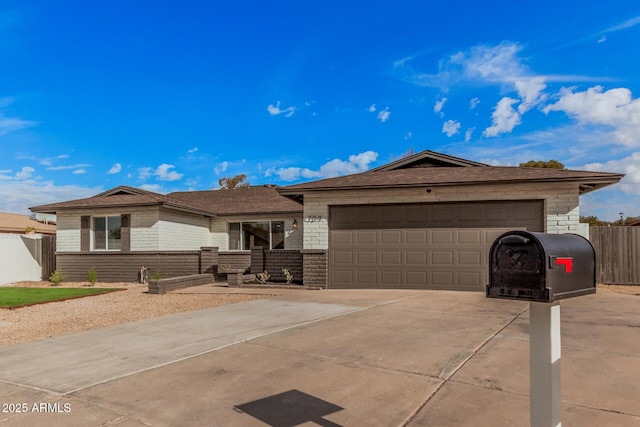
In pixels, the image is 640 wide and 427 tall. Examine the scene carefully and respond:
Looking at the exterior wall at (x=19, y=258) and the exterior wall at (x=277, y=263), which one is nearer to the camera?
the exterior wall at (x=277, y=263)

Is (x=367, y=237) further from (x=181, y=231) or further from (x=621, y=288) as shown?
(x=181, y=231)

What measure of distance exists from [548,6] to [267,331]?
10629 millimetres

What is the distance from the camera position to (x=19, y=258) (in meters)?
17.5

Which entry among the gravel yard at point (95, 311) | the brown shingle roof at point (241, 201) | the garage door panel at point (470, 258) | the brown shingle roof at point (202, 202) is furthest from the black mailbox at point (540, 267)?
the brown shingle roof at point (241, 201)

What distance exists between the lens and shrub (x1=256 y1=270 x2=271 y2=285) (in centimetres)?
1512

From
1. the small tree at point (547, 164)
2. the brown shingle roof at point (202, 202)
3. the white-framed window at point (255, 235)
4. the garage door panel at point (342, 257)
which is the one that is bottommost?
the garage door panel at point (342, 257)

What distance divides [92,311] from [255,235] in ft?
35.3

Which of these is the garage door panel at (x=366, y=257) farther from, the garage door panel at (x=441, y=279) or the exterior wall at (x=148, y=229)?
the exterior wall at (x=148, y=229)

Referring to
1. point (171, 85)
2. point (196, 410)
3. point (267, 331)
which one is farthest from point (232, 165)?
point (196, 410)

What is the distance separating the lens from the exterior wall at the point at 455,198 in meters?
11.4

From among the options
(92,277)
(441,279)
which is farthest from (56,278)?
(441,279)

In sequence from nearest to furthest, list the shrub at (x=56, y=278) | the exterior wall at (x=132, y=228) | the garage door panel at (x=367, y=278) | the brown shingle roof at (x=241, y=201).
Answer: the garage door panel at (x=367, y=278) → the shrub at (x=56, y=278) → the exterior wall at (x=132, y=228) → the brown shingle roof at (x=241, y=201)

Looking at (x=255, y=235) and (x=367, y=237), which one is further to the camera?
(x=255, y=235)

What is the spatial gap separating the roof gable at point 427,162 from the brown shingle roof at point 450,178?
33 centimetres
